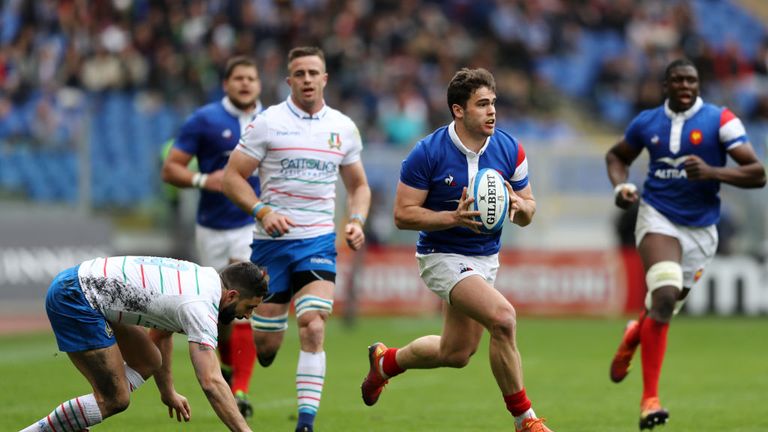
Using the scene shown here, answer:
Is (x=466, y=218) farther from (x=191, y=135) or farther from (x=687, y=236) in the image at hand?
(x=191, y=135)

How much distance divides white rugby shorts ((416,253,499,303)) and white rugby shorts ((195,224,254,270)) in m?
2.91

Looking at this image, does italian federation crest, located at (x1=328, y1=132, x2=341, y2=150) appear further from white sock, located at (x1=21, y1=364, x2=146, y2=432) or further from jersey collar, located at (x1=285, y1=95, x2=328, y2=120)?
white sock, located at (x1=21, y1=364, x2=146, y2=432)

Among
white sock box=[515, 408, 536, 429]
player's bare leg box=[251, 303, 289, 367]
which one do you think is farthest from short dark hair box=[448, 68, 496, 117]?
player's bare leg box=[251, 303, 289, 367]

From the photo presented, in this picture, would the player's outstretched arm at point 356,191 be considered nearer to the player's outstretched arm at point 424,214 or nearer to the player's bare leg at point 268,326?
the player's bare leg at point 268,326

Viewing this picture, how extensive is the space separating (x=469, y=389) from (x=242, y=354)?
2959 mm

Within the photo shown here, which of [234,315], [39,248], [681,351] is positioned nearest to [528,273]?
[681,351]

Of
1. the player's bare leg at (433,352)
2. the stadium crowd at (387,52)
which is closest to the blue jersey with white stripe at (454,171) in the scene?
the player's bare leg at (433,352)

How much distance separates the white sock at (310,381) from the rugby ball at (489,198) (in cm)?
168

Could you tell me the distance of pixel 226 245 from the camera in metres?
11.3

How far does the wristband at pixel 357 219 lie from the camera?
9461 millimetres

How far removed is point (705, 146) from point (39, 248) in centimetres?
1243

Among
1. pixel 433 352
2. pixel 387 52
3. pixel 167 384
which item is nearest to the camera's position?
pixel 167 384

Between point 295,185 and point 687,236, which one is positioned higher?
point 295,185

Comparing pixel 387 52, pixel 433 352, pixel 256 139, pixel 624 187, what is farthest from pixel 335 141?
pixel 387 52
